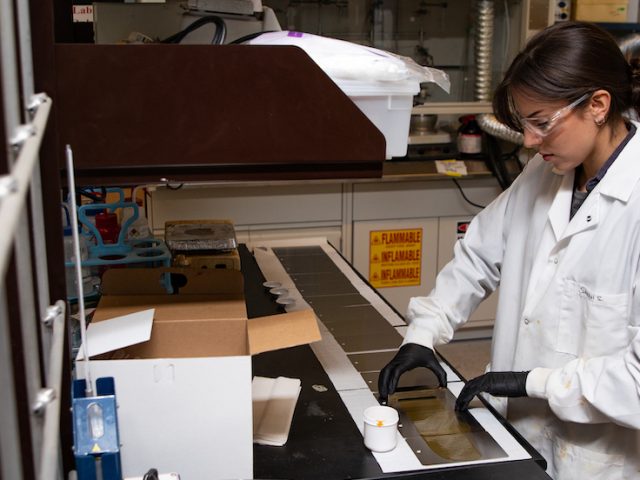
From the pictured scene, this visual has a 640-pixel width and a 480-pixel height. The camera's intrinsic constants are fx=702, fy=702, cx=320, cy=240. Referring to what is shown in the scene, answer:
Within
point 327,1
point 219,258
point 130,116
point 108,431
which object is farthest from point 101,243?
point 327,1

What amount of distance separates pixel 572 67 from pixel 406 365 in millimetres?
641

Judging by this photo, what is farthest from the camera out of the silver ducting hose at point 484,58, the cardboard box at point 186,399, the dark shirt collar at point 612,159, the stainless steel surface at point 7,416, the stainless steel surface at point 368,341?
the silver ducting hose at point 484,58

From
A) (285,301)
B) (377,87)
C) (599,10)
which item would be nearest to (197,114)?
(377,87)

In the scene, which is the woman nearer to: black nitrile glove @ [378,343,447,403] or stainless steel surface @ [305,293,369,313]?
black nitrile glove @ [378,343,447,403]

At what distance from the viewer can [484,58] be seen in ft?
11.1

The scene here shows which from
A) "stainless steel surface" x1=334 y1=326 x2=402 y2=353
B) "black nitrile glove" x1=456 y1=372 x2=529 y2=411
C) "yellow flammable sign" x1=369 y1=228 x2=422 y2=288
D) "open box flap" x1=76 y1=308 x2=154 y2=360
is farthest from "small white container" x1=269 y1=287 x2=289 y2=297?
"yellow flammable sign" x1=369 y1=228 x2=422 y2=288

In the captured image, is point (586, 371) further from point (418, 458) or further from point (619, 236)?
point (418, 458)

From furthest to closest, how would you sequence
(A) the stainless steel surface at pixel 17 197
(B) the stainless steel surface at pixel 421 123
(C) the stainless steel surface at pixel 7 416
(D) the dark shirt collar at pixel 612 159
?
(B) the stainless steel surface at pixel 421 123
(D) the dark shirt collar at pixel 612 159
(C) the stainless steel surface at pixel 7 416
(A) the stainless steel surface at pixel 17 197

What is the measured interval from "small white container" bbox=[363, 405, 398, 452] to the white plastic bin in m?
0.43

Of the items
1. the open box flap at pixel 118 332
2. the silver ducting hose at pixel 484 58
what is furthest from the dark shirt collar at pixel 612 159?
the silver ducting hose at pixel 484 58

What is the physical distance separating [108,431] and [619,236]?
0.97 m

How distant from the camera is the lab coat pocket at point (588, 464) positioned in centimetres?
136

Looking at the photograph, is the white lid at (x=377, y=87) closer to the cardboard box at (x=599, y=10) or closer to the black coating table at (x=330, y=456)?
the black coating table at (x=330, y=456)

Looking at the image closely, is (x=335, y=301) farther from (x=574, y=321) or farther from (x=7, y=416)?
(x=7, y=416)
